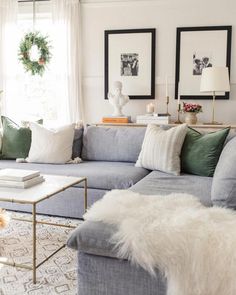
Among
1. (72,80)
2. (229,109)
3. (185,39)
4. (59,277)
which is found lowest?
(59,277)

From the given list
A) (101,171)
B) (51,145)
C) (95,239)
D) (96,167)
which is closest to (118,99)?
(51,145)

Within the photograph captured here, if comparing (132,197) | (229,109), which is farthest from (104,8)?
(132,197)

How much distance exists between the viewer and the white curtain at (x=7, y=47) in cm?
544

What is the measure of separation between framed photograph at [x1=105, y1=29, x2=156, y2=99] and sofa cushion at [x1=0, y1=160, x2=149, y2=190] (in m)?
1.67

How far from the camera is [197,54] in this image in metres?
4.88

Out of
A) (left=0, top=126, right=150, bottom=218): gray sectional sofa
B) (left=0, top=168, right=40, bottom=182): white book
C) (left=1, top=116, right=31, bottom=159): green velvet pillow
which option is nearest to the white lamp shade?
(left=0, top=126, right=150, bottom=218): gray sectional sofa

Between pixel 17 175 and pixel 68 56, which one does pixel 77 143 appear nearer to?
pixel 17 175

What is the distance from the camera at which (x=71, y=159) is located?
3.88m

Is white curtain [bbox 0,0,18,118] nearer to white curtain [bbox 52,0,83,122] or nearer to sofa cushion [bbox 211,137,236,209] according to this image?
white curtain [bbox 52,0,83,122]

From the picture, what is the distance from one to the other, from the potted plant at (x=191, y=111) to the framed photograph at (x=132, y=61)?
608 mm

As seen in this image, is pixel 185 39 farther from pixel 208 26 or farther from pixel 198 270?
pixel 198 270

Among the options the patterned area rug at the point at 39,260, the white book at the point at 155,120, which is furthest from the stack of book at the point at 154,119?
the patterned area rug at the point at 39,260

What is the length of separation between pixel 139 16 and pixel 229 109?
5.40ft

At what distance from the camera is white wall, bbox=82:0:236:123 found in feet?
15.8
